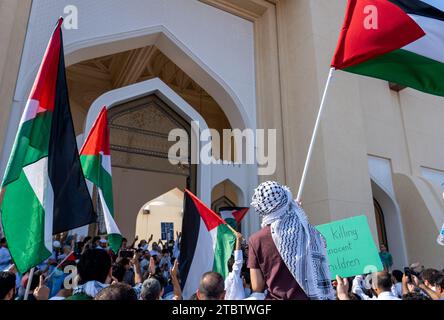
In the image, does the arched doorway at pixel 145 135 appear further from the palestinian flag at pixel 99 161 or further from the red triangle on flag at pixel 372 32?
the red triangle on flag at pixel 372 32

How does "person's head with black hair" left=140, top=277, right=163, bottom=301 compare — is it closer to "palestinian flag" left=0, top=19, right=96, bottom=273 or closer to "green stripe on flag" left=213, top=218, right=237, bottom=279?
"palestinian flag" left=0, top=19, right=96, bottom=273

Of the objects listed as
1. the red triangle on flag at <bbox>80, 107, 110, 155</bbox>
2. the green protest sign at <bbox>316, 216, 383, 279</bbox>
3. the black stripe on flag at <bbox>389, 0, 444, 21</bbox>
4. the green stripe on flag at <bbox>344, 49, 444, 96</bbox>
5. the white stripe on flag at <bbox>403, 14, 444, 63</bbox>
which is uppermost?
the black stripe on flag at <bbox>389, 0, 444, 21</bbox>

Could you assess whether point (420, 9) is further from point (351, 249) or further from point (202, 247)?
point (202, 247)

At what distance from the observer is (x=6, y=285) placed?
69.3 inches

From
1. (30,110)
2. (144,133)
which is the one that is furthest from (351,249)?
(144,133)

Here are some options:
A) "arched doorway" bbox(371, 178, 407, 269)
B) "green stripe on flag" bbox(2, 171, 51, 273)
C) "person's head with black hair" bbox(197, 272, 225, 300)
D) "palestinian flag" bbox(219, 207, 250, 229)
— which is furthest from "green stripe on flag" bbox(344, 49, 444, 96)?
"arched doorway" bbox(371, 178, 407, 269)

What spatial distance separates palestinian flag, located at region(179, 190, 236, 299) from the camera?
2736 millimetres

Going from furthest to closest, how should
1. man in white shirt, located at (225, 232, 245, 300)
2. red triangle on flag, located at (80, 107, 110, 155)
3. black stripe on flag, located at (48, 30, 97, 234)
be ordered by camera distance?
red triangle on flag, located at (80, 107, 110, 155)
black stripe on flag, located at (48, 30, 97, 234)
man in white shirt, located at (225, 232, 245, 300)

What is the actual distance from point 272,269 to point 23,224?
4.76 feet

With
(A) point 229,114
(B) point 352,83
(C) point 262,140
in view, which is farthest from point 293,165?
(B) point 352,83

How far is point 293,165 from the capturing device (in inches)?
313

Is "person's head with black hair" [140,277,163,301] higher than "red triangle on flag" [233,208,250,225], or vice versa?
"red triangle on flag" [233,208,250,225]

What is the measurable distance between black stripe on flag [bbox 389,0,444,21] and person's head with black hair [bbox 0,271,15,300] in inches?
152
